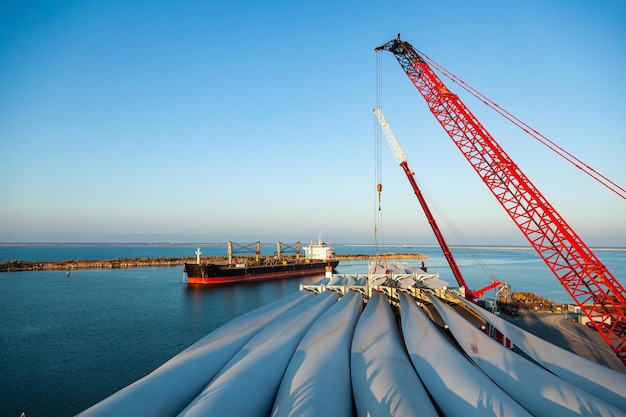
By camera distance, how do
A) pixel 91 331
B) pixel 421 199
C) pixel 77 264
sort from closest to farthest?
pixel 91 331 < pixel 421 199 < pixel 77 264

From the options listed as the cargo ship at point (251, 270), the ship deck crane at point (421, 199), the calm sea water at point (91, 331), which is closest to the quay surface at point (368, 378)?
the calm sea water at point (91, 331)

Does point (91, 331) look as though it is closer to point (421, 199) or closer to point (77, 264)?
point (421, 199)

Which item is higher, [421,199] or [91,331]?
[421,199]

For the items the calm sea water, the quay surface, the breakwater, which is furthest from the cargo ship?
the quay surface

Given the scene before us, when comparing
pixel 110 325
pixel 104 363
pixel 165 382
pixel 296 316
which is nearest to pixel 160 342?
pixel 104 363

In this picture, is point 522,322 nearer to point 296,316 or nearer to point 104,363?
point 296,316

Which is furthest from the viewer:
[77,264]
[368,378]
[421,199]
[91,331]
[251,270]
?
[77,264]

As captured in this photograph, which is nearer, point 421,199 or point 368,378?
point 368,378

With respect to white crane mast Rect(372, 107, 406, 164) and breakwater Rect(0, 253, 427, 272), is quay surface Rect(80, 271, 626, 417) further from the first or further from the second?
breakwater Rect(0, 253, 427, 272)

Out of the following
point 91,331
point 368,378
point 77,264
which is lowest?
point 91,331

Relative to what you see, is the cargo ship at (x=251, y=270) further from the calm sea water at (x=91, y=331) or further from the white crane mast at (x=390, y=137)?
the white crane mast at (x=390, y=137)

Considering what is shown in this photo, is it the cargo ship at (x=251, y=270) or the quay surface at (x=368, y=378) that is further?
the cargo ship at (x=251, y=270)

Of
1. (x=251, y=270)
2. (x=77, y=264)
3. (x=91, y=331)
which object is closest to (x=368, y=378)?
(x=91, y=331)

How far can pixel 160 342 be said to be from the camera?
22000mm
